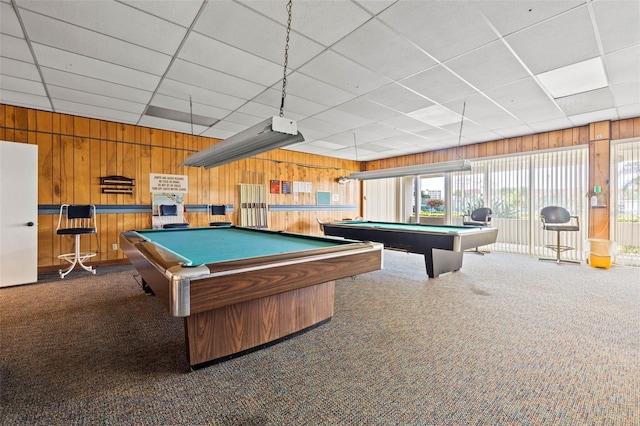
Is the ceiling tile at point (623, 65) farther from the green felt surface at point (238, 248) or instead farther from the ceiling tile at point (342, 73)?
the green felt surface at point (238, 248)

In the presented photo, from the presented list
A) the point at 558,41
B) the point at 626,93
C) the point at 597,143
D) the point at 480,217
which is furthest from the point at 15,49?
the point at 597,143

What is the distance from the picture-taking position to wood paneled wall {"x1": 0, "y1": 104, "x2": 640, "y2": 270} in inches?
189

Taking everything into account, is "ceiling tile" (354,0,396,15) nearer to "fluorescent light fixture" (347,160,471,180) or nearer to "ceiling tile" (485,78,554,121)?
"ceiling tile" (485,78,554,121)

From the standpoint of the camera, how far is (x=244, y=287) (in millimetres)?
1594

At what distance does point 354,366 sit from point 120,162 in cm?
580

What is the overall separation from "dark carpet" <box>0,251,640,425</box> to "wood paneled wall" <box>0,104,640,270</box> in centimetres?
213

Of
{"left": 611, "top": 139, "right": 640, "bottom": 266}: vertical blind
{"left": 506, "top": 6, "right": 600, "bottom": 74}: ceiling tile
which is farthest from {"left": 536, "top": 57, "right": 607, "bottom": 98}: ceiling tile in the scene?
{"left": 611, "top": 139, "right": 640, "bottom": 266}: vertical blind

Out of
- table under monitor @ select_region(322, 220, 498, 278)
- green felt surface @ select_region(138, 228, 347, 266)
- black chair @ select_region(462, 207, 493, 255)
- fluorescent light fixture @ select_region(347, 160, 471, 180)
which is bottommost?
table under monitor @ select_region(322, 220, 498, 278)

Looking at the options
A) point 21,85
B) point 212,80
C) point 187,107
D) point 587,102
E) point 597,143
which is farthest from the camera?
point 597,143

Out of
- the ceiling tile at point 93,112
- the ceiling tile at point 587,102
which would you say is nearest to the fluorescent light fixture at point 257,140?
the ceiling tile at point 93,112

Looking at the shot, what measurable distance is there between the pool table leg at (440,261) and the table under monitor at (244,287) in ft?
7.39

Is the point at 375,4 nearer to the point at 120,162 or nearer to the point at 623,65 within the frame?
the point at 623,65

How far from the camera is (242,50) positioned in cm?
297

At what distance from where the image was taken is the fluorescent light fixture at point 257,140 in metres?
2.22
